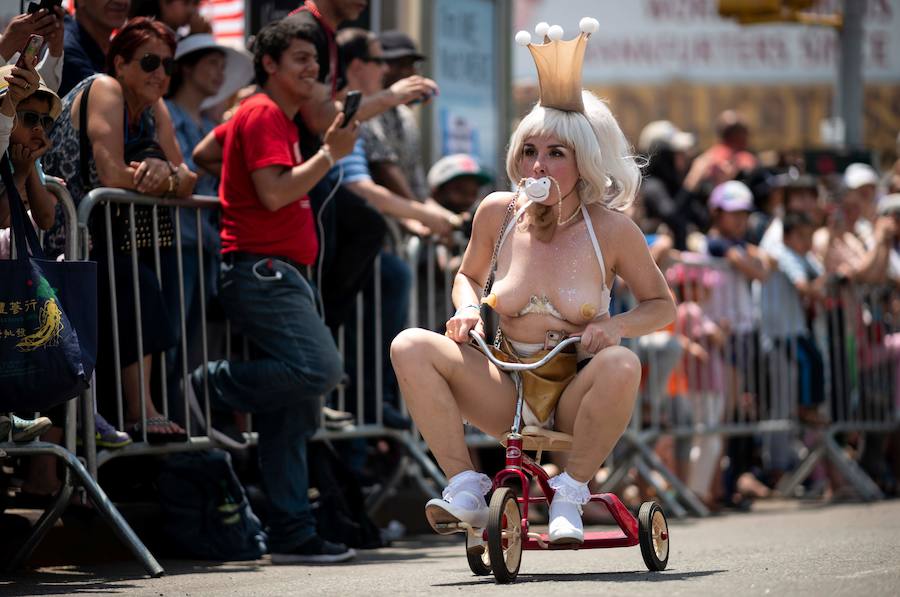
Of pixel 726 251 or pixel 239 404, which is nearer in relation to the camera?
pixel 239 404

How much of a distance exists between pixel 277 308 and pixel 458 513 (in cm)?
182

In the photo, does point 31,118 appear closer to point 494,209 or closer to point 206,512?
point 494,209

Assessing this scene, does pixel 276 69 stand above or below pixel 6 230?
above

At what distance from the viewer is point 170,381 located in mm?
7410

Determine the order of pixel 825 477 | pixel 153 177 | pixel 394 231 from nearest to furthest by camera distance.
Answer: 1. pixel 153 177
2. pixel 394 231
3. pixel 825 477

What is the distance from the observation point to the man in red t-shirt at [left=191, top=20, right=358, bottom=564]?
23.0 ft

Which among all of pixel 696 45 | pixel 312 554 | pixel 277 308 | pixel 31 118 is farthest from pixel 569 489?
pixel 696 45

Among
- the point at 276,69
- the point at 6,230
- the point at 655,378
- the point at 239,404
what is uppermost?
the point at 276,69

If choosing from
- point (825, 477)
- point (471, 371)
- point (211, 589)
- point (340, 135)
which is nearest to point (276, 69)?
point (340, 135)

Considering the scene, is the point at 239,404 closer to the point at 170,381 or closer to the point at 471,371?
the point at 170,381

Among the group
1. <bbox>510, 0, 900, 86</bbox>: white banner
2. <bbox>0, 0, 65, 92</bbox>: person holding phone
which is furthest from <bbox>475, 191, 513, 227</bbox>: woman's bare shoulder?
<bbox>510, 0, 900, 86</bbox>: white banner

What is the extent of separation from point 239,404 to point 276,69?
1.52 metres

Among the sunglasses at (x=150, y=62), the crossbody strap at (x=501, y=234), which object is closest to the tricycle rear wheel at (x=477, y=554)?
the crossbody strap at (x=501, y=234)

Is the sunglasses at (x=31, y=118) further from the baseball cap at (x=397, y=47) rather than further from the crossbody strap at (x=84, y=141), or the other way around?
the baseball cap at (x=397, y=47)
